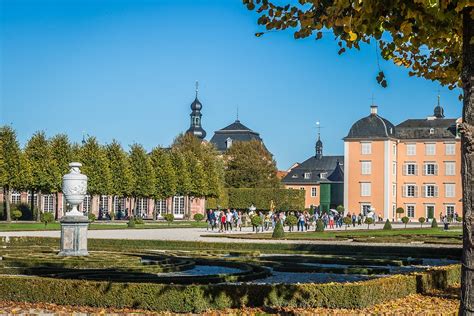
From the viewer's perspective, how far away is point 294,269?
15898mm

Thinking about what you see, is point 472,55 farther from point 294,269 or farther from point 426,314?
point 294,269

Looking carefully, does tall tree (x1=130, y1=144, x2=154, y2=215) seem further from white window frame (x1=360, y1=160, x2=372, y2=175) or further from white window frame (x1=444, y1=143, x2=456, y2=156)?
white window frame (x1=444, y1=143, x2=456, y2=156)

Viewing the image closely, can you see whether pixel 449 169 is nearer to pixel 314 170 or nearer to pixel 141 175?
pixel 314 170

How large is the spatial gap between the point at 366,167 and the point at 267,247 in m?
46.3

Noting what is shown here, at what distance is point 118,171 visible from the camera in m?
53.5

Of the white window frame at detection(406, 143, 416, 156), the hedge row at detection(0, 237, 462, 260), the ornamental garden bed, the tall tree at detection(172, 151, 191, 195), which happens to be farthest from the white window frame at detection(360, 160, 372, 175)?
the ornamental garden bed

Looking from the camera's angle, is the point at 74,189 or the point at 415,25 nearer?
the point at 415,25

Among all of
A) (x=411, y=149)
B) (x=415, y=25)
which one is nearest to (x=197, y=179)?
(x=411, y=149)

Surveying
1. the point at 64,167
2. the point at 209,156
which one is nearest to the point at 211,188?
the point at 209,156

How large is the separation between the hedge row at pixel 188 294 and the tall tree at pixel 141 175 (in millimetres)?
44363

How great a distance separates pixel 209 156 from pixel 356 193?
13.1m

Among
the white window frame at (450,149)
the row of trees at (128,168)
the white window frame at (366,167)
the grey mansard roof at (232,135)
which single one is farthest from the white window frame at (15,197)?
the grey mansard roof at (232,135)

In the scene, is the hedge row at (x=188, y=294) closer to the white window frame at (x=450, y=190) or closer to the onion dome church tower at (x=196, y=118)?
the white window frame at (x=450, y=190)

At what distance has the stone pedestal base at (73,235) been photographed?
16.7 metres
